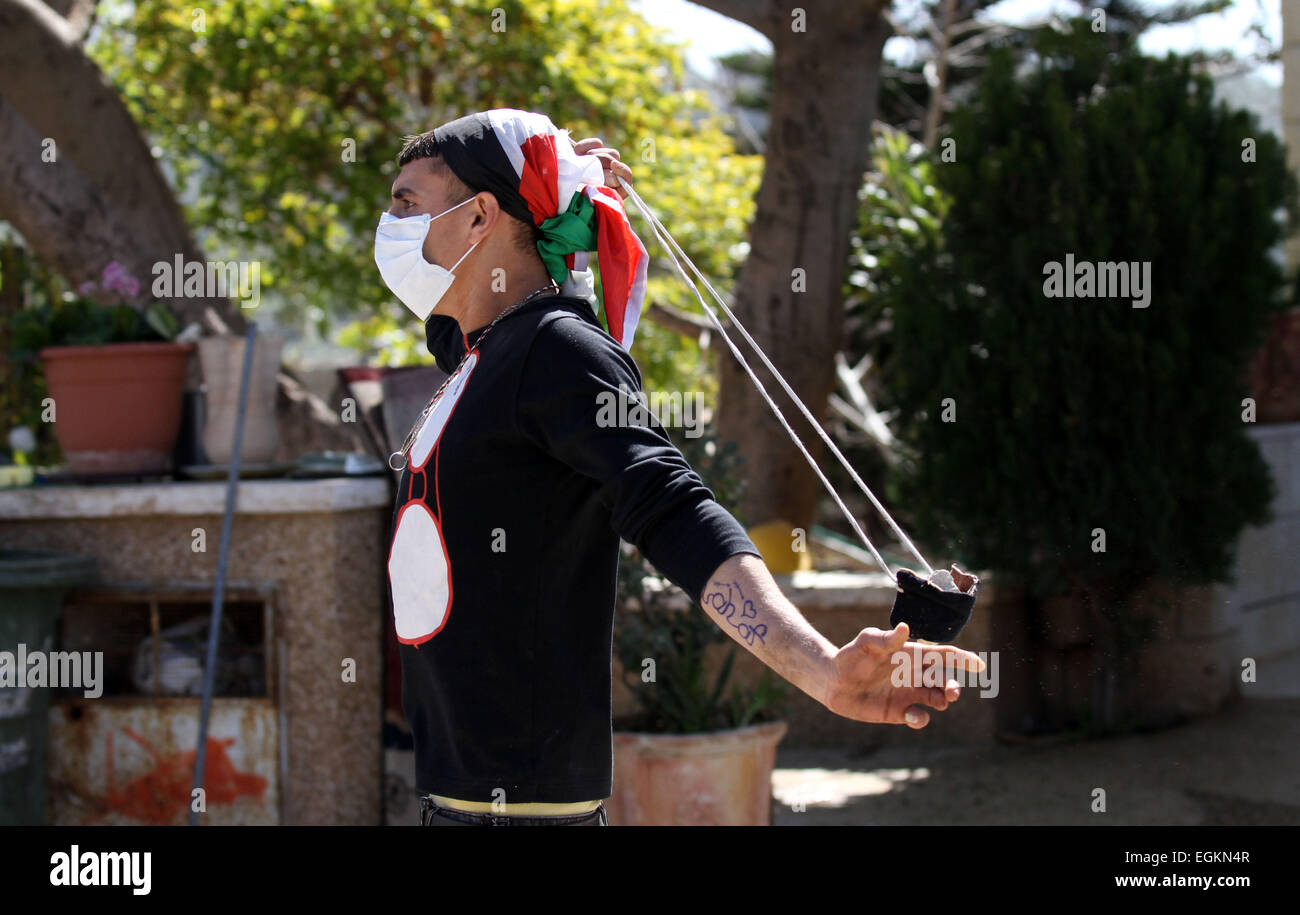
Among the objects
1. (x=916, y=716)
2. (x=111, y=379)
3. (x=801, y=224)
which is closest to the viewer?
(x=916, y=716)

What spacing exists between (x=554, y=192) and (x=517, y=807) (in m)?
0.95

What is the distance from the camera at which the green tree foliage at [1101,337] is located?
4.94 metres

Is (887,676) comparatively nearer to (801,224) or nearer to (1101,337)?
(1101,337)

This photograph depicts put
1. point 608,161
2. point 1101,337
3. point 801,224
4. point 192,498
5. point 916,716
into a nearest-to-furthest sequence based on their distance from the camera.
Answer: point 916,716 < point 608,161 < point 192,498 < point 1101,337 < point 801,224

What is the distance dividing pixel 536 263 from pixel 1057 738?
4.19 metres

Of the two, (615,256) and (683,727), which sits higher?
(615,256)

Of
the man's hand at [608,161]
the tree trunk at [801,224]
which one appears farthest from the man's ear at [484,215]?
the tree trunk at [801,224]

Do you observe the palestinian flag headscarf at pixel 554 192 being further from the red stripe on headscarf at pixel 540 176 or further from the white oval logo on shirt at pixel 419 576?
the white oval logo on shirt at pixel 419 576

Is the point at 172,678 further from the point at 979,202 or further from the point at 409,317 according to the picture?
the point at 409,317

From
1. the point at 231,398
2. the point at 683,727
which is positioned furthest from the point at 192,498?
the point at 683,727

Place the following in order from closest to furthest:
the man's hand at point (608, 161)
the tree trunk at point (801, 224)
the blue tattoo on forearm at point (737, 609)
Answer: the blue tattoo on forearm at point (737, 609), the man's hand at point (608, 161), the tree trunk at point (801, 224)

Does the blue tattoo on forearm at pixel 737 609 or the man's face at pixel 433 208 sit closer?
the blue tattoo on forearm at pixel 737 609

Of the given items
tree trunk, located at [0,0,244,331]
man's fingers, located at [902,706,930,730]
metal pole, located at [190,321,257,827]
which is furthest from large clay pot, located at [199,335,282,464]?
man's fingers, located at [902,706,930,730]

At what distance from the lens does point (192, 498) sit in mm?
4168
